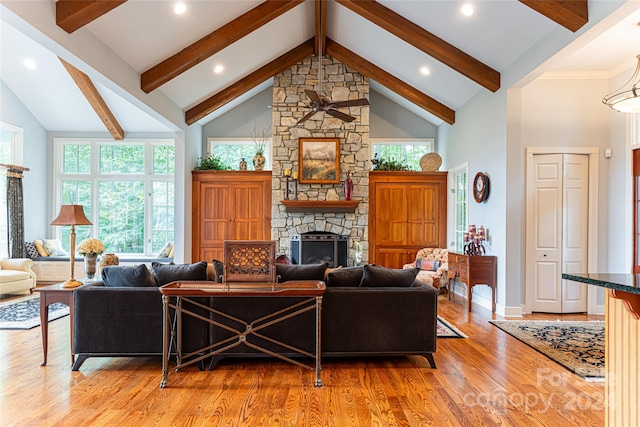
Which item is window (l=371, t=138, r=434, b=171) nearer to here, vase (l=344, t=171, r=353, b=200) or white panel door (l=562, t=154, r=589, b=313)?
vase (l=344, t=171, r=353, b=200)

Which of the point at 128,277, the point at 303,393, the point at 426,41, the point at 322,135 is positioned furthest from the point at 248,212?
the point at 303,393

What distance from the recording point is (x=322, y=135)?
26.3 feet

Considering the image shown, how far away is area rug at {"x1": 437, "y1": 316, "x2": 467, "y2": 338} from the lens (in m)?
4.44

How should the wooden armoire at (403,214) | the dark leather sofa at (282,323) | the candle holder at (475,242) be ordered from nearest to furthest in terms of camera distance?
the dark leather sofa at (282,323), the candle holder at (475,242), the wooden armoire at (403,214)

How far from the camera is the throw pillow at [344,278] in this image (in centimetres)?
358

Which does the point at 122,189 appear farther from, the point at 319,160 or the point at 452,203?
the point at 452,203

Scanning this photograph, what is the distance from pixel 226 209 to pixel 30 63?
13.5 feet

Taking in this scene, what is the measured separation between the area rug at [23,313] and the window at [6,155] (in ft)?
5.43

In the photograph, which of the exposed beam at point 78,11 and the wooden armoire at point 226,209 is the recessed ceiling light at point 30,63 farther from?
the exposed beam at point 78,11

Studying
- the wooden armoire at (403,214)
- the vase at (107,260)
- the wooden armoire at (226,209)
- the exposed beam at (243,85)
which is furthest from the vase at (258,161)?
the vase at (107,260)

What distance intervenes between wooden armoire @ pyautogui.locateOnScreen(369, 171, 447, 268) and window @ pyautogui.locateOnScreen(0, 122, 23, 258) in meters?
6.80

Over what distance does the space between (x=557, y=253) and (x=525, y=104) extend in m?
2.10

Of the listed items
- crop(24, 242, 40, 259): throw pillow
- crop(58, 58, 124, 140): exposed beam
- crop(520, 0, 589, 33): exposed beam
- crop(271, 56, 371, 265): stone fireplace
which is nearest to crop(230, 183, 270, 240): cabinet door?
crop(271, 56, 371, 265): stone fireplace

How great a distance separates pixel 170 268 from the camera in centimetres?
363
